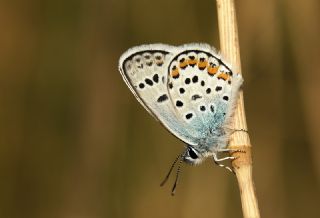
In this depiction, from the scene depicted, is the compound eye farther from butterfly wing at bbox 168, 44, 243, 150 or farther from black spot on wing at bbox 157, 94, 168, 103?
black spot on wing at bbox 157, 94, 168, 103

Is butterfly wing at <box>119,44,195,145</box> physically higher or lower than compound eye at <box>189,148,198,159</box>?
higher

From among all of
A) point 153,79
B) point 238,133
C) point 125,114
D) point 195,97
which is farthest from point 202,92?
point 125,114

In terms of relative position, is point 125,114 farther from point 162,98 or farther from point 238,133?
point 238,133

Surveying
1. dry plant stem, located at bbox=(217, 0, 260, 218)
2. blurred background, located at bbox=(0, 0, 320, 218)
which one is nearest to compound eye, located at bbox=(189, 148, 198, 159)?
dry plant stem, located at bbox=(217, 0, 260, 218)

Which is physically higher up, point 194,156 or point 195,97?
point 195,97

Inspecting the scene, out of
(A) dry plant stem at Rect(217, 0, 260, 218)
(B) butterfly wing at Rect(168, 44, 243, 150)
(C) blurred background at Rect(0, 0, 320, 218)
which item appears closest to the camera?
(A) dry plant stem at Rect(217, 0, 260, 218)

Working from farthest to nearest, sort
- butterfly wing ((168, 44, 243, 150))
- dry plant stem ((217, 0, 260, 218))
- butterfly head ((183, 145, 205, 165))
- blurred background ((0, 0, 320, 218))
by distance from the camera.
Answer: blurred background ((0, 0, 320, 218))
butterfly head ((183, 145, 205, 165))
butterfly wing ((168, 44, 243, 150))
dry plant stem ((217, 0, 260, 218))
